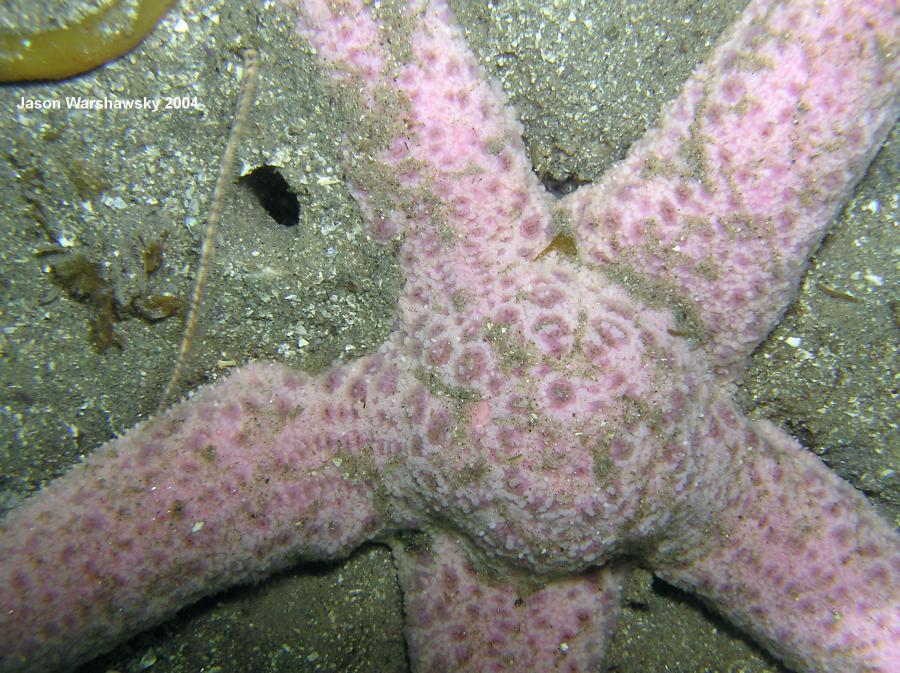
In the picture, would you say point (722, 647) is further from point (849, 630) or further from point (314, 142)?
point (314, 142)

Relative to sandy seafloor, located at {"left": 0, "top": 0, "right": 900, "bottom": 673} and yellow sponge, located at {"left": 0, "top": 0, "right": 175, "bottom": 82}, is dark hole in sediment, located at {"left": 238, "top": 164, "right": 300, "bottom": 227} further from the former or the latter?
yellow sponge, located at {"left": 0, "top": 0, "right": 175, "bottom": 82}

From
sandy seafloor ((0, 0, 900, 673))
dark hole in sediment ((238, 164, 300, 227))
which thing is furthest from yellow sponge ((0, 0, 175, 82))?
dark hole in sediment ((238, 164, 300, 227))

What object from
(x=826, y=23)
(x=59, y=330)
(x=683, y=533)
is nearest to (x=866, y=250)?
(x=826, y=23)

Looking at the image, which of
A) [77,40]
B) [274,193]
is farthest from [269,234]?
[77,40]

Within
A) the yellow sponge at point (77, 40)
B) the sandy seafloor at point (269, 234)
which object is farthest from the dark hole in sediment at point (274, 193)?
the yellow sponge at point (77, 40)

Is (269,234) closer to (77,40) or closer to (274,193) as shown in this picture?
(274,193)
